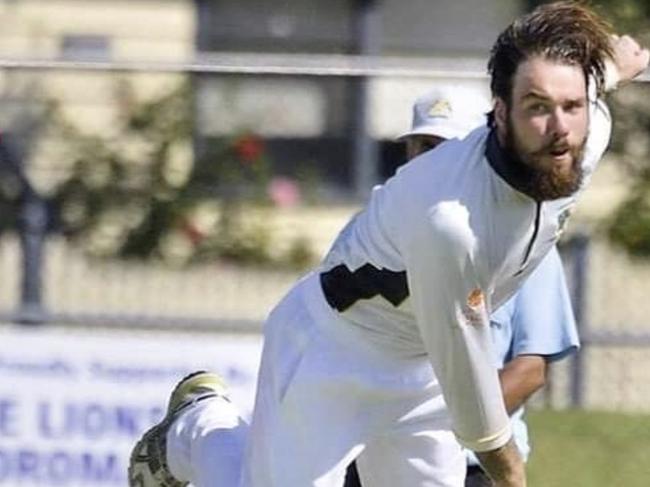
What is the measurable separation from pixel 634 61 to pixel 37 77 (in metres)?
5.36

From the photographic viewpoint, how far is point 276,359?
223 inches

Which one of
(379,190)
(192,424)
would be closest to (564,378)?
(192,424)

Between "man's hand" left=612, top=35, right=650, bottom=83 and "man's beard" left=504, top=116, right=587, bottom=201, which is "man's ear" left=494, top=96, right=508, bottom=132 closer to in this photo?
"man's beard" left=504, top=116, right=587, bottom=201

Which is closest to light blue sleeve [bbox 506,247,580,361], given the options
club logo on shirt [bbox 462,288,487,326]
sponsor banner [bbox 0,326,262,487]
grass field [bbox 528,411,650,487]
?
club logo on shirt [bbox 462,288,487,326]

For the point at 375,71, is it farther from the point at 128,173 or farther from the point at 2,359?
the point at 2,359

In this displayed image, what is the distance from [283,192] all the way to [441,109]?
4540 mm

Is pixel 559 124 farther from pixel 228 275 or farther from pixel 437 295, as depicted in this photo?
pixel 228 275

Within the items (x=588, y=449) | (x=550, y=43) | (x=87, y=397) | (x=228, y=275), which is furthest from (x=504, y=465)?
(x=228, y=275)

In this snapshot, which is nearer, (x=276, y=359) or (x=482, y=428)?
(x=482, y=428)

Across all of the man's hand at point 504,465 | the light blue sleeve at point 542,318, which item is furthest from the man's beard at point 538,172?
the light blue sleeve at point 542,318

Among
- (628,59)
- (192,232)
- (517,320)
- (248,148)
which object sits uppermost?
(628,59)

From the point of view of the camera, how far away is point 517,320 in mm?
6539

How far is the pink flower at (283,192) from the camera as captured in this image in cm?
1084

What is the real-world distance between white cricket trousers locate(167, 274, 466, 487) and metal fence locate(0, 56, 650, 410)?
4650 millimetres
